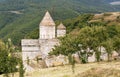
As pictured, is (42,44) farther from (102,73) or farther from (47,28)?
(102,73)

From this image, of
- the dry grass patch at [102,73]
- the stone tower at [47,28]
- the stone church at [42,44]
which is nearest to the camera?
the dry grass patch at [102,73]

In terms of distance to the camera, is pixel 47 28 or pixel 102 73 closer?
pixel 102 73

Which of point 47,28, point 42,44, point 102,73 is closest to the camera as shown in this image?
point 102,73

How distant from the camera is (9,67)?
40594mm

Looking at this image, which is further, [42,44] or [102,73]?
[42,44]

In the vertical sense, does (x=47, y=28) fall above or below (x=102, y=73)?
above

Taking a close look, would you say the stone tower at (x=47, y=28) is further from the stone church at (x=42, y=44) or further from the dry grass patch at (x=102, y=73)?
the dry grass patch at (x=102, y=73)

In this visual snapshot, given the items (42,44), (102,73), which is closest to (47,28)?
Result: (42,44)

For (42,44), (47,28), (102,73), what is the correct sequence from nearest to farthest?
(102,73)
(42,44)
(47,28)

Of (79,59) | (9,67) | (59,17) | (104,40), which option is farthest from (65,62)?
(59,17)

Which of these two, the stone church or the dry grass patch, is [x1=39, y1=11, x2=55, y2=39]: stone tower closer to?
the stone church

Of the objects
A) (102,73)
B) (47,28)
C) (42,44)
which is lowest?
(42,44)

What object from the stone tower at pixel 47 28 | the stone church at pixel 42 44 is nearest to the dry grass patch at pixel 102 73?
the stone church at pixel 42 44

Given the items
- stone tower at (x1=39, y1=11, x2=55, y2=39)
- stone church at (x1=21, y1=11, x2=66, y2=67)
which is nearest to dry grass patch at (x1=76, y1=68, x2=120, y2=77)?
stone church at (x1=21, y1=11, x2=66, y2=67)
